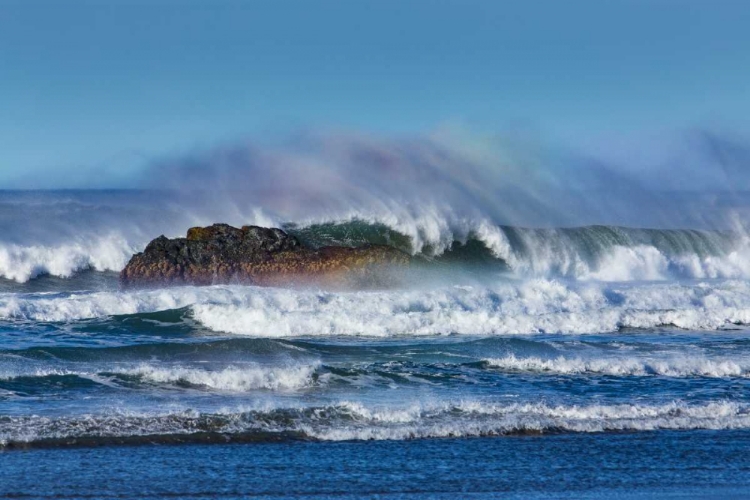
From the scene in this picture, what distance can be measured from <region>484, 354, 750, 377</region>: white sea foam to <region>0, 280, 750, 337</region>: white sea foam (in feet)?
10.2

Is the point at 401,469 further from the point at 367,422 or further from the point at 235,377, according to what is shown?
the point at 235,377

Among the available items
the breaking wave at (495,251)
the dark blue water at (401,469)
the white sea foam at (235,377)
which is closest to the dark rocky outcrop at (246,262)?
the breaking wave at (495,251)

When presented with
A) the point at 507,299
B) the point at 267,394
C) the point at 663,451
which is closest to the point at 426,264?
the point at 507,299

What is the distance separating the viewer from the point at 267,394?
34.9ft

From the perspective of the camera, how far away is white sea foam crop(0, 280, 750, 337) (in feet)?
51.5

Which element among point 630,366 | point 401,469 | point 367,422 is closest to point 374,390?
Answer: point 367,422

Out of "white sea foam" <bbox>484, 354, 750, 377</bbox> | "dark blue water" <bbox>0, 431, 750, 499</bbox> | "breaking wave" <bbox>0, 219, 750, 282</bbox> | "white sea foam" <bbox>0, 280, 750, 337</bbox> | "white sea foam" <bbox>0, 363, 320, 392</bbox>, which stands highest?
"breaking wave" <bbox>0, 219, 750, 282</bbox>

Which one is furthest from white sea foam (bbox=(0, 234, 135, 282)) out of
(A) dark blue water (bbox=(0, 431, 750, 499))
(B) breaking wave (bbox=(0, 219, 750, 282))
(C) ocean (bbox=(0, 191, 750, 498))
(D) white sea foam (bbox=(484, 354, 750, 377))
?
(A) dark blue water (bbox=(0, 431, 750, 499))

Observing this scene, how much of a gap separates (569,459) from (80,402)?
5.06m

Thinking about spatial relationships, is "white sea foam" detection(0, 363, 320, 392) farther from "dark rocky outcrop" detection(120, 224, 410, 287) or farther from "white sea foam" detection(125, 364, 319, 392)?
"dark rocky outcrop" detection(120, 224, 410, 287)

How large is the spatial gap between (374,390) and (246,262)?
34.4 feet

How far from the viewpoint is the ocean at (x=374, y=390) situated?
7750 millimetres

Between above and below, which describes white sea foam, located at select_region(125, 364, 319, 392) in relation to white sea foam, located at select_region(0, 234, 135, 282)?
below

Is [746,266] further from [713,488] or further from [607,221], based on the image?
[713,488]
